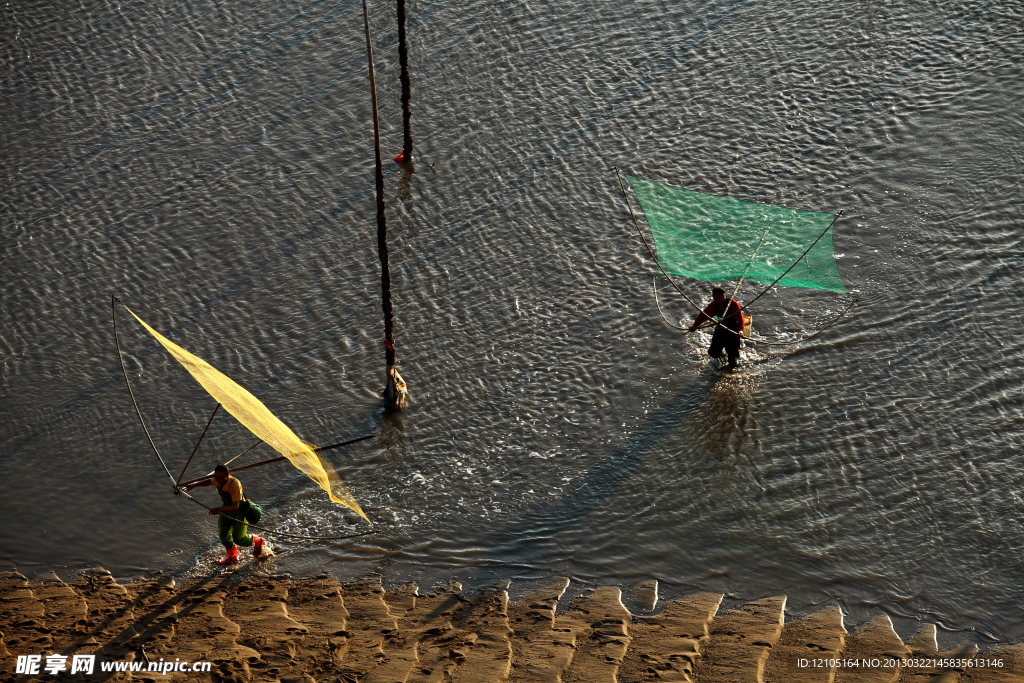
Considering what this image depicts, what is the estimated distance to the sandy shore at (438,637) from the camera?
8.33m

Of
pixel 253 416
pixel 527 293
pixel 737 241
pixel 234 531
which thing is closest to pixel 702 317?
pixel 737 241

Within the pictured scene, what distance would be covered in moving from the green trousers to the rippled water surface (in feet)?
1.55

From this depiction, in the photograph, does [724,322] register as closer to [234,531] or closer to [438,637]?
[438,637]

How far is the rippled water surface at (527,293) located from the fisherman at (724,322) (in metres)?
0.37

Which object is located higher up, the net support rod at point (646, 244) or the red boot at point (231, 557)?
the net support rod at point (646, 244)

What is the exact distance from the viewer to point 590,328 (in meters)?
12.8

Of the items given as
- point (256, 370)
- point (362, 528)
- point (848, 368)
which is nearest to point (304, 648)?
point (362, 528)

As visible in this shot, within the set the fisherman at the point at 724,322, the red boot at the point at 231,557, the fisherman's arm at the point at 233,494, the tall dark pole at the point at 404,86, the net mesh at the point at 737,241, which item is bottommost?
the red boot at the point at 231,557

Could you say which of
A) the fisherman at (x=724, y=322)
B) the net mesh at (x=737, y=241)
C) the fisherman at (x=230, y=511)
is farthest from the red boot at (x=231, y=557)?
the net mesh at (x=737, y=241)

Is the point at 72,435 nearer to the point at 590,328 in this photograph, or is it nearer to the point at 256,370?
the point at 256,370

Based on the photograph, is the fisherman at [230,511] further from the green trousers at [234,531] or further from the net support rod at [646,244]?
the net support rod at [646,244]

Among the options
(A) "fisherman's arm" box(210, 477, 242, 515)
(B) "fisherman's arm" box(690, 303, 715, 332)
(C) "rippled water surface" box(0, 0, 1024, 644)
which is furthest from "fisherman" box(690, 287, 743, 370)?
(A) "fisherman's arm" box(210, 477, 242, 515)

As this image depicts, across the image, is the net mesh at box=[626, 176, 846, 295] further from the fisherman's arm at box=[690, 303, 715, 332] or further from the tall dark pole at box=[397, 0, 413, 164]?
the tall dark pole at box=[397, 0, 413, 164]

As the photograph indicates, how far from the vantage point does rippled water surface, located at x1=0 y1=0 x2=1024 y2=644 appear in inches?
403
